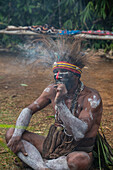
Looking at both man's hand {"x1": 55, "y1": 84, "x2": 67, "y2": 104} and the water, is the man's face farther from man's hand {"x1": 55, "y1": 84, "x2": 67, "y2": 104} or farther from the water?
the water

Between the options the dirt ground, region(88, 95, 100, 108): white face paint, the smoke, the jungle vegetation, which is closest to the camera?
region(88, 95, 100, 108): white face paint

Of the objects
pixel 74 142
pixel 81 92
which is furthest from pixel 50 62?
pixel 74 142

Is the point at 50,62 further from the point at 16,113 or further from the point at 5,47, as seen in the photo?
the point at 5,47

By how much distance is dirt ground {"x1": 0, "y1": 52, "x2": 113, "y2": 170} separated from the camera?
3320mm

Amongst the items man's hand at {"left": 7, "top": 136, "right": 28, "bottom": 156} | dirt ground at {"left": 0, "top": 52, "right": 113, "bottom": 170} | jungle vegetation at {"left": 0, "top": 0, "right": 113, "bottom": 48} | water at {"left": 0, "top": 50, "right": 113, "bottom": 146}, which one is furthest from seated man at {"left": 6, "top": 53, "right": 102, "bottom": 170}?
jungle vegetation at {"left": 0, "top": 0, "right": 113, "bottom": 48}

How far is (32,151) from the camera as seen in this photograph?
8.66 ft

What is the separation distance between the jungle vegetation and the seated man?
7523 mm

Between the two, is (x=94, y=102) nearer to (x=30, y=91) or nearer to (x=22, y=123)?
(x=22, y=123)

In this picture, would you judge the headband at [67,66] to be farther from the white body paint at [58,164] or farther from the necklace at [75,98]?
the white body paint at [58,164]

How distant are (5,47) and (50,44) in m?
9.92

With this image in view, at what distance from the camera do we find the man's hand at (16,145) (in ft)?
8.54

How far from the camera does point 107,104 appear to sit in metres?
5.00

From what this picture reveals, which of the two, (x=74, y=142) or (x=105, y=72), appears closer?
(x=74, y=142)

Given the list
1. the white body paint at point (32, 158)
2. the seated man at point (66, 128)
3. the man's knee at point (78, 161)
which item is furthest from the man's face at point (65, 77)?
the white body paint at point (32, 158)
